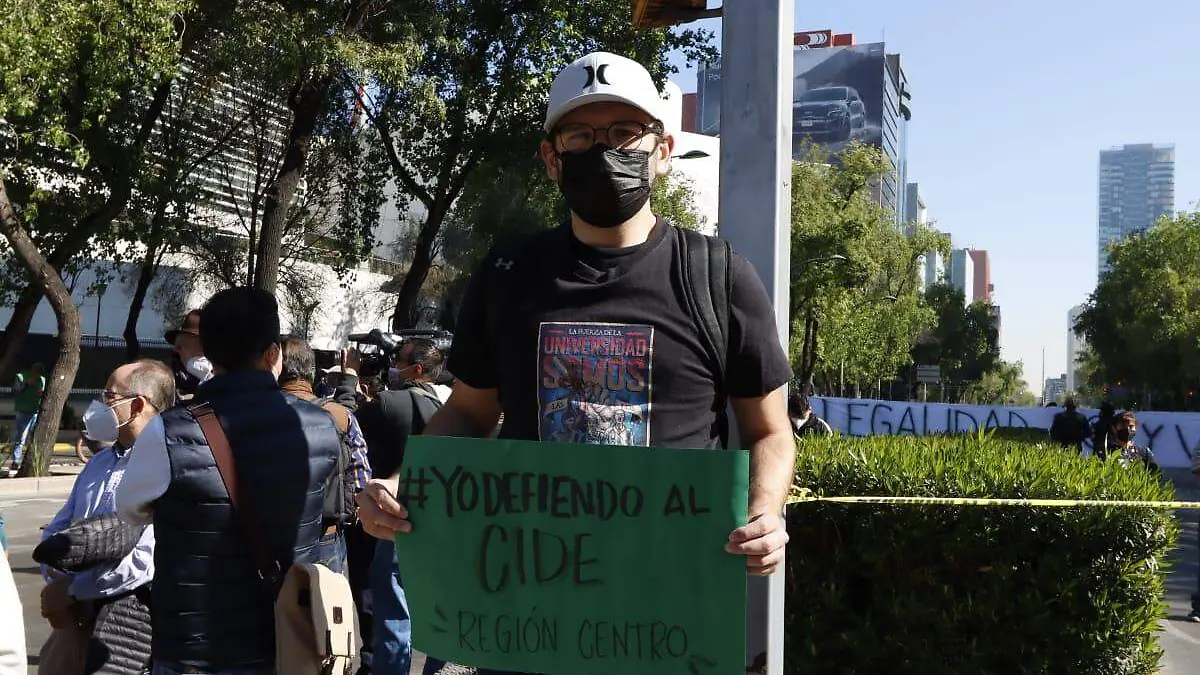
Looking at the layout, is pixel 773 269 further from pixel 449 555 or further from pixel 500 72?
pixel 500 72

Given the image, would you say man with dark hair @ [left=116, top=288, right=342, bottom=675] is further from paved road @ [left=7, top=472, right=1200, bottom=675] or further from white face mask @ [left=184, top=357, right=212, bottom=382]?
paved road @ [left=7, top=472, right=1200, bottom=675]

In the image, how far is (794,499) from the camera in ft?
15.7

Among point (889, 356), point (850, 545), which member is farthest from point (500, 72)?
point (889, 356)

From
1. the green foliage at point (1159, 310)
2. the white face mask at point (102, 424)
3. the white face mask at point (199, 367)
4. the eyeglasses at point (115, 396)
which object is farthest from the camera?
the green foliage at point (1159, 310)

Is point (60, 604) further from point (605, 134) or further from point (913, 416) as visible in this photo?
point (913, 416)

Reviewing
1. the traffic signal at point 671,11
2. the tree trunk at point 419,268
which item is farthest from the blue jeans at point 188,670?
the tree trunk at point 419,268

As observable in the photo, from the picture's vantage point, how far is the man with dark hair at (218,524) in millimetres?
2912

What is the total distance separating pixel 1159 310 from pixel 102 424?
174ft

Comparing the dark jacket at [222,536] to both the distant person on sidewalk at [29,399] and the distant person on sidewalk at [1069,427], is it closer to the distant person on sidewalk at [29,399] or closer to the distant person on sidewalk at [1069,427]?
the distant person on sidewalk at [1069,427]

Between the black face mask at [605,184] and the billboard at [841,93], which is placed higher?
the billboard at [841,93]

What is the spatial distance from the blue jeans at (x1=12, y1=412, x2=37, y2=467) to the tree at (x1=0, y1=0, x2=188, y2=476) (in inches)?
39.4

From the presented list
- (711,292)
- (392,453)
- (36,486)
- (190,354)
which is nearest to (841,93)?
(36,486)

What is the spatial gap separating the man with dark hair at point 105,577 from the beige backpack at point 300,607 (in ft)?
1.67

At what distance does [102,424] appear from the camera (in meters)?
3.65
